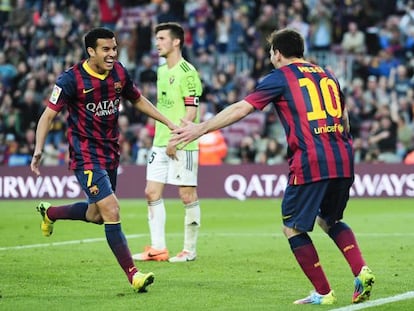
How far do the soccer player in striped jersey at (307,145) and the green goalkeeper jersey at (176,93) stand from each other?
386cm

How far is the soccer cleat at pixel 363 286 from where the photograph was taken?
28.3 feet

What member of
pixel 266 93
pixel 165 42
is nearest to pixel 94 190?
pixel 266 93

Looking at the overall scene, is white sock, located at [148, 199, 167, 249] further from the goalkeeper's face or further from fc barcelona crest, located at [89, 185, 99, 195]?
fc barcelona crest, located at [89, 185, 99, 195]

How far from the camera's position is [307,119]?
8734 mm

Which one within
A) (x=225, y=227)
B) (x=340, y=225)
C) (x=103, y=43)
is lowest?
Answer: (x=225, y=227)

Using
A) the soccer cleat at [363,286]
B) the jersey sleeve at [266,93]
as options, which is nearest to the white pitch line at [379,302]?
the soccer cleat at [363,286]

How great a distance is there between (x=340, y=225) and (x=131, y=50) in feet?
68.0

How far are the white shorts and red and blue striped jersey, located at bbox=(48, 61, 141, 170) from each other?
254 centimetres

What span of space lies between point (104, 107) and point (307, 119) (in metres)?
2.17

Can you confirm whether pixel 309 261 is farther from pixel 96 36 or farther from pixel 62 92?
pixel 96 36

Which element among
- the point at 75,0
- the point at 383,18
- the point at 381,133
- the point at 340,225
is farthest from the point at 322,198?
the point at 75,0

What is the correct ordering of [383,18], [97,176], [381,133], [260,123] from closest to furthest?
[97,176] → [381,133] → [260,123] → [383,18]

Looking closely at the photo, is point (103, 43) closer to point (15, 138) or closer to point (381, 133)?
point (381, 133)

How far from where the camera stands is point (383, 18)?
93.2 ft
